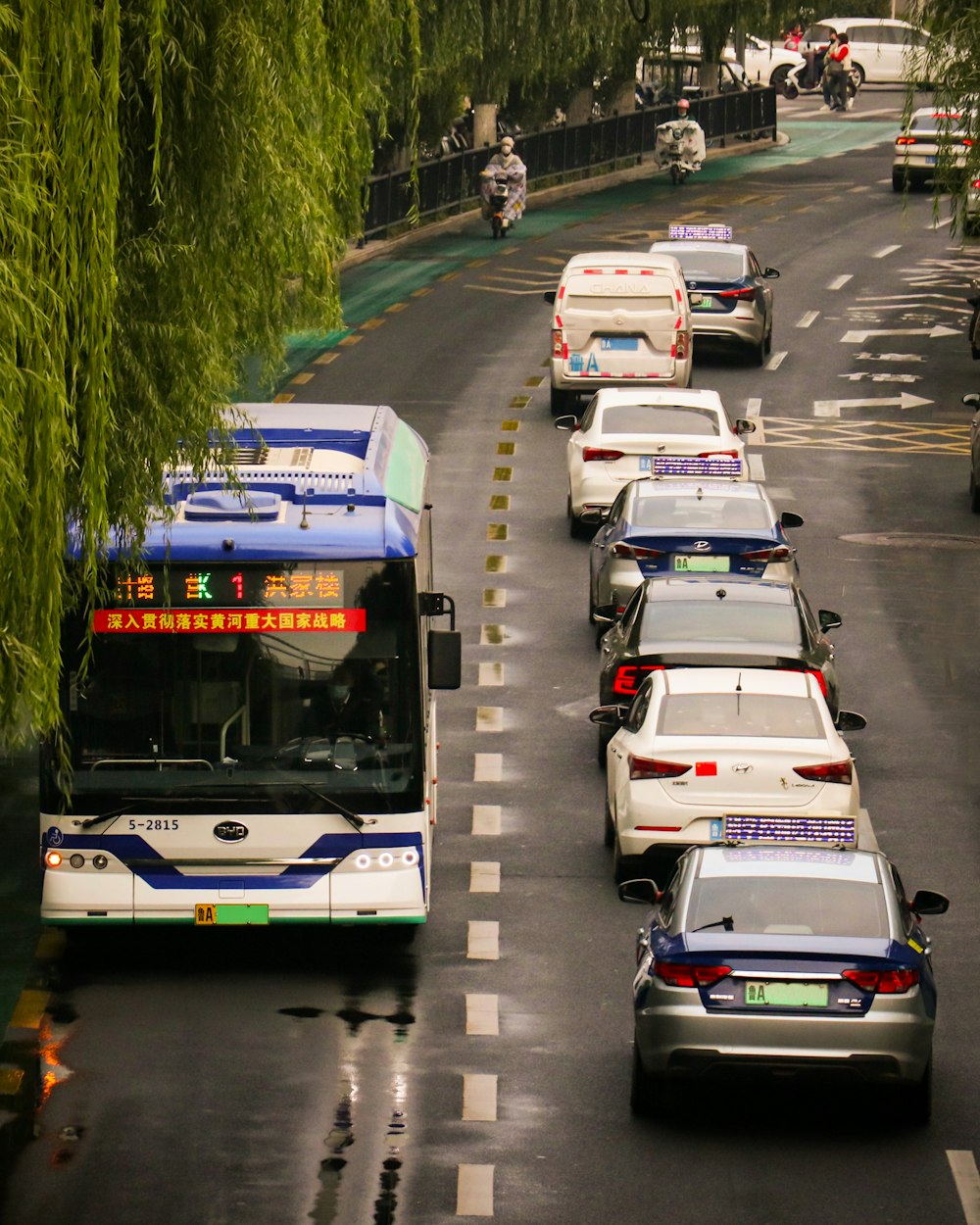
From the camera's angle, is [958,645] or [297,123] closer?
[297,123]

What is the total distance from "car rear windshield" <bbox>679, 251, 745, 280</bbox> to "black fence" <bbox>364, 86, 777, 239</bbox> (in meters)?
9.62

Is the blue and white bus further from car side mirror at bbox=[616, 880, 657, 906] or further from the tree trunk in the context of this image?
the tree trunk

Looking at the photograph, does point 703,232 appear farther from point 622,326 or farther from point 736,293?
point 622,326

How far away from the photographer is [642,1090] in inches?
541

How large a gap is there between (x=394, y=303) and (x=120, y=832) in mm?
32622

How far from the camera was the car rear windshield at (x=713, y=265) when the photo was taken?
4103 centimetres

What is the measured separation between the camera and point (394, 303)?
4750cm

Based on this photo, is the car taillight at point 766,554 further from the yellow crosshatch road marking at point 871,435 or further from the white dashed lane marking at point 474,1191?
the yellow crosshatch road marking at point 871,435

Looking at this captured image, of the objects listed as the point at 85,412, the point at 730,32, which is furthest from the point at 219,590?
the point at 730,32

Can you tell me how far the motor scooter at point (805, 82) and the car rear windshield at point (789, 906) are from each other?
75.4 metres

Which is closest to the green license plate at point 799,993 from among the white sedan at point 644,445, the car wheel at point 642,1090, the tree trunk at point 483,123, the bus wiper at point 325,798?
the car wheel at point 642,1090

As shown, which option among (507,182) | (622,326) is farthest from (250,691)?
(507,182)

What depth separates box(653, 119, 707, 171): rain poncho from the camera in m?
62.7

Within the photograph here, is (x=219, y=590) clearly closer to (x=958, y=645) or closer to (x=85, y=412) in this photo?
(x=85, y=412)
